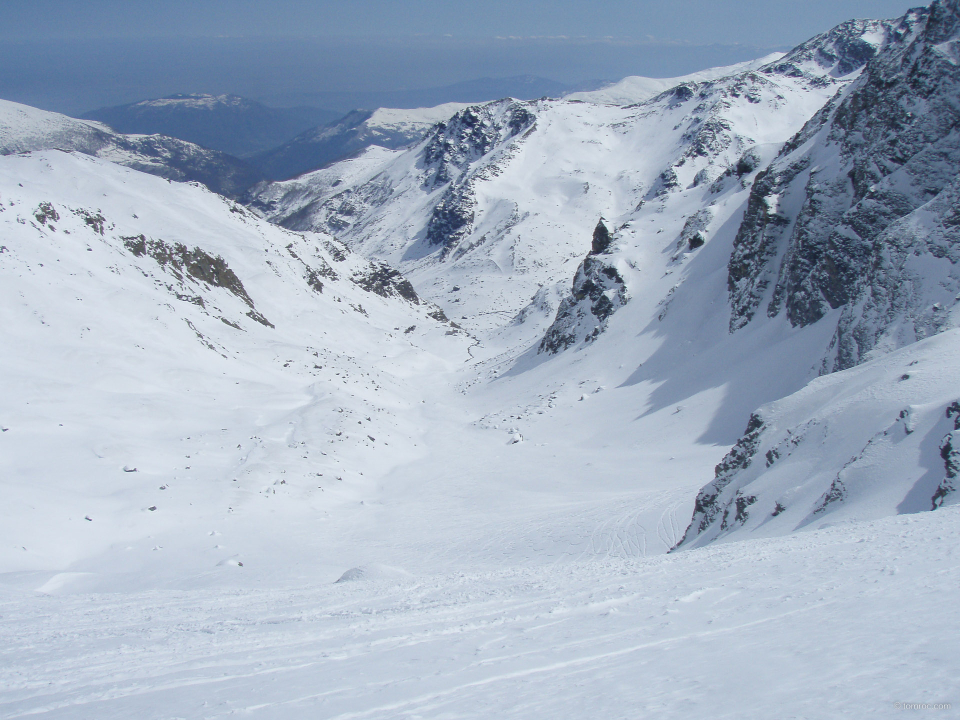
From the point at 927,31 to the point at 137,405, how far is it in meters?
36.8

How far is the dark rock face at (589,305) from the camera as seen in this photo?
1609 inches

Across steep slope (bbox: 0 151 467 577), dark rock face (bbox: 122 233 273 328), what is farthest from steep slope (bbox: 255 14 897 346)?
steep slope (bbox: 0 151 467 577)

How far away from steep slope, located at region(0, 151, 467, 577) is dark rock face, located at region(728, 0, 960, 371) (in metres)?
18.5

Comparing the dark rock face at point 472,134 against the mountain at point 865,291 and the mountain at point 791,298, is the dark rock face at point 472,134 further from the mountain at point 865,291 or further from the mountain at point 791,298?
the mountain at point 865,291

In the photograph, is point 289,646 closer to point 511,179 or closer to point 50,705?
point 50,705

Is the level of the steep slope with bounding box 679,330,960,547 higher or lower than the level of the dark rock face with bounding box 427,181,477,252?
lower

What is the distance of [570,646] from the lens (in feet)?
19.0

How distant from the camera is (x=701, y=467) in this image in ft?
65.6

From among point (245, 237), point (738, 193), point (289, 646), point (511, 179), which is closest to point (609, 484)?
point (289, 646)

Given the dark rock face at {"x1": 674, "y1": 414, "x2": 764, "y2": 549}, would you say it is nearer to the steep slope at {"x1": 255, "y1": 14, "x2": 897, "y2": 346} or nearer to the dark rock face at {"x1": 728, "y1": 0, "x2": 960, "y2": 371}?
the dark rock face at {"x1": 728, "y1": 0, "x2": 960, "y2": 371}

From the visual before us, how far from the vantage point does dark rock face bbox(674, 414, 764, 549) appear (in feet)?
42.0

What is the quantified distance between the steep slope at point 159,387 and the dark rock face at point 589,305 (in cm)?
1193

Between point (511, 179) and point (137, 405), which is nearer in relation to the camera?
point (137, 405)

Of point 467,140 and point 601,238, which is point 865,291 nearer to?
point 601,238
